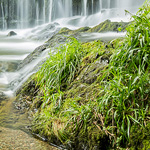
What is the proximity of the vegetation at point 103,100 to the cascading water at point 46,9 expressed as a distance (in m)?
20.6

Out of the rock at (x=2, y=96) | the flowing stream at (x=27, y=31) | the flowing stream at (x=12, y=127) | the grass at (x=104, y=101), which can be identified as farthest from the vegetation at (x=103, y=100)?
the rock at (x=2, y=96)

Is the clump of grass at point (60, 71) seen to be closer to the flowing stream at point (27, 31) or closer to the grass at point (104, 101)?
the grass at point (104, 101)

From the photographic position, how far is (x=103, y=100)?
7.75ft

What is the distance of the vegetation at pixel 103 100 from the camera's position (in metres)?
2.20

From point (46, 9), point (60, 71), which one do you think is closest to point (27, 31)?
point (46, 9)

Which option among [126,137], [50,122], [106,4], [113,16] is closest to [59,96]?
[50,122]

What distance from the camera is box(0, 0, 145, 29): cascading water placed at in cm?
2428

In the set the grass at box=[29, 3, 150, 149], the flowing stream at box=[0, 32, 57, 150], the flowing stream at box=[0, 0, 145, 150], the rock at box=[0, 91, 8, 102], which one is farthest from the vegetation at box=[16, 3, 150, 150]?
the rock at box=[0, 91, 8, 102]

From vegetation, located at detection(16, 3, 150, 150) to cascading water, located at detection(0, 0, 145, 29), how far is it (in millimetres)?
20637

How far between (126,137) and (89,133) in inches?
15.8

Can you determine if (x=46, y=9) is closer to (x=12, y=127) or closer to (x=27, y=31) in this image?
(x=27, y=31)

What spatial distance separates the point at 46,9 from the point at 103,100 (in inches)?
1123

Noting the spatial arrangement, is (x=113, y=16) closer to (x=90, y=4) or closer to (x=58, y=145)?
(x=90, y=4)

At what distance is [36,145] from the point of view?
2.39 meters
